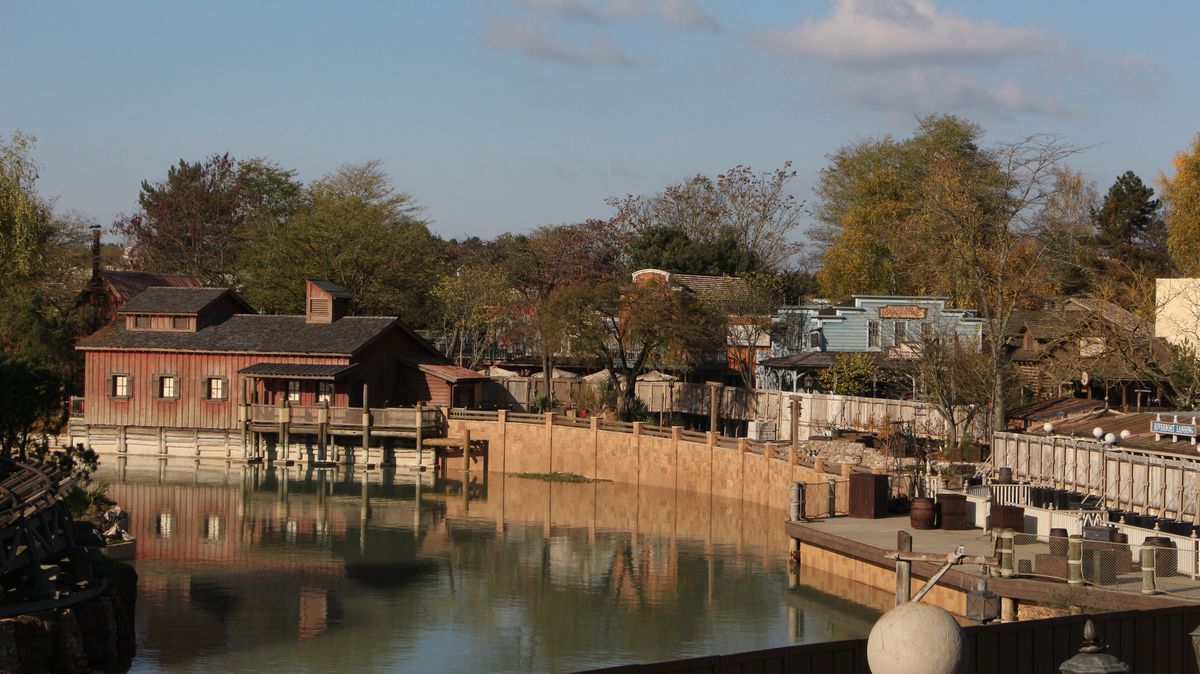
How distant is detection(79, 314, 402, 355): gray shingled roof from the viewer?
2304 inches

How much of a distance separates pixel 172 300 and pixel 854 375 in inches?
1173

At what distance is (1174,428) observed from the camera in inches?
1150

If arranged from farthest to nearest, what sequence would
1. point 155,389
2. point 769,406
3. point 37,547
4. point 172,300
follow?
point 172,300 < point 155,389 < point 769,406 < point 37,547

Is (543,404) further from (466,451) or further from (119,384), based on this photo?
(119,384)

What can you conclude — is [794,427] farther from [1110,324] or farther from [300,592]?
[300,592]

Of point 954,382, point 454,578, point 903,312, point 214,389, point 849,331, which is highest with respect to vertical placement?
point 903,312

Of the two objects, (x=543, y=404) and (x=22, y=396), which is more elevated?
(x=22, y=396)

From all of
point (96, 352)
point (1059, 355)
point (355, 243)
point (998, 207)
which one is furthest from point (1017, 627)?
point (355, 243)

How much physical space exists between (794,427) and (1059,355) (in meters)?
12.5

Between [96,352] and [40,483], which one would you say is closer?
[40,483]

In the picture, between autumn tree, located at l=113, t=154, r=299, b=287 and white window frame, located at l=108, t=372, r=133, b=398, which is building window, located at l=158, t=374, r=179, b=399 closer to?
white window frame, located at l=108, t=372, r=133, b=398

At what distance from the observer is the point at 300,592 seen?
111 feet

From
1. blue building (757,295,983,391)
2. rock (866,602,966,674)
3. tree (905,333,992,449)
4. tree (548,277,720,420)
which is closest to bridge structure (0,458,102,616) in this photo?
rock (866,602,966,674)

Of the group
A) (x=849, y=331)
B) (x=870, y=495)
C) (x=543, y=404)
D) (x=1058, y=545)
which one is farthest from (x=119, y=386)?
(x=1058, y=545)
